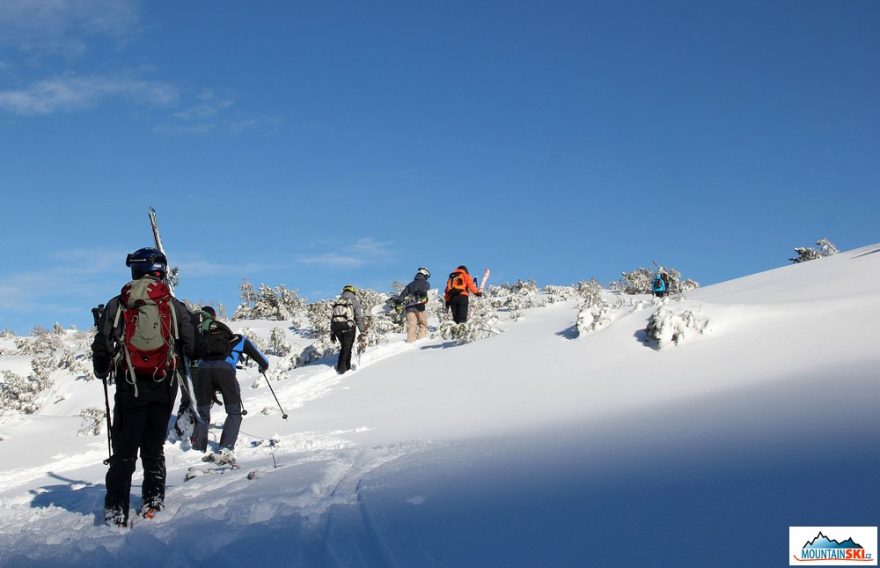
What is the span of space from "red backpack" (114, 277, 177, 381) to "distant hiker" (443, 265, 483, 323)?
10.3 meters

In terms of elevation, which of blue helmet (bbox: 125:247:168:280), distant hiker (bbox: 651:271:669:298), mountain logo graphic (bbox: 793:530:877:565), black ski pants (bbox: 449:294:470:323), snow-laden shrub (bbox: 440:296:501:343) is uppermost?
distant hiker (bbox: 651:271:669:298)

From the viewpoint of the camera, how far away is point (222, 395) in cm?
851

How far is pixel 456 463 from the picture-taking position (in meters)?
5.06

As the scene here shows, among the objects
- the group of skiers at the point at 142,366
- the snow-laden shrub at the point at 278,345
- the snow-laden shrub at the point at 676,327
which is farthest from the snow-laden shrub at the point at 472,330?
the group of skiers at the point at 142,366

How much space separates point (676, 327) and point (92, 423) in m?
8.97

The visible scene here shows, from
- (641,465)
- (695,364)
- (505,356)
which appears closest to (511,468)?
(641,465)

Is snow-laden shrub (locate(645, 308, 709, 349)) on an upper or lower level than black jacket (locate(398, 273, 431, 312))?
lower

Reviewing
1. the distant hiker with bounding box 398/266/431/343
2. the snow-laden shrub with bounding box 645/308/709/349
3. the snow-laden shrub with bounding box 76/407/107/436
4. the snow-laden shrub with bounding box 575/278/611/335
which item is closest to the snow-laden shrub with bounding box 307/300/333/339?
the distant hiker with bounding box 398/266/431/343

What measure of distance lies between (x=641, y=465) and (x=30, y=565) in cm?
347

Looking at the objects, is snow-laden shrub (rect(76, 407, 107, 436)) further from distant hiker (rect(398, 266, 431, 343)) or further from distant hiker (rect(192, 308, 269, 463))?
distant hiker (rect(398, 266, 431, 343))

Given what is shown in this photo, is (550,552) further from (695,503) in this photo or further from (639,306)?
(639,306)

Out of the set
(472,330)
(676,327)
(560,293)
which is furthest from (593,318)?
(560,293)

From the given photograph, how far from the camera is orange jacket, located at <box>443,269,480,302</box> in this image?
15.4 metres

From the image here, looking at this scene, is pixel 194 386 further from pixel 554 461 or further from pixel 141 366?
pixel 554 461
